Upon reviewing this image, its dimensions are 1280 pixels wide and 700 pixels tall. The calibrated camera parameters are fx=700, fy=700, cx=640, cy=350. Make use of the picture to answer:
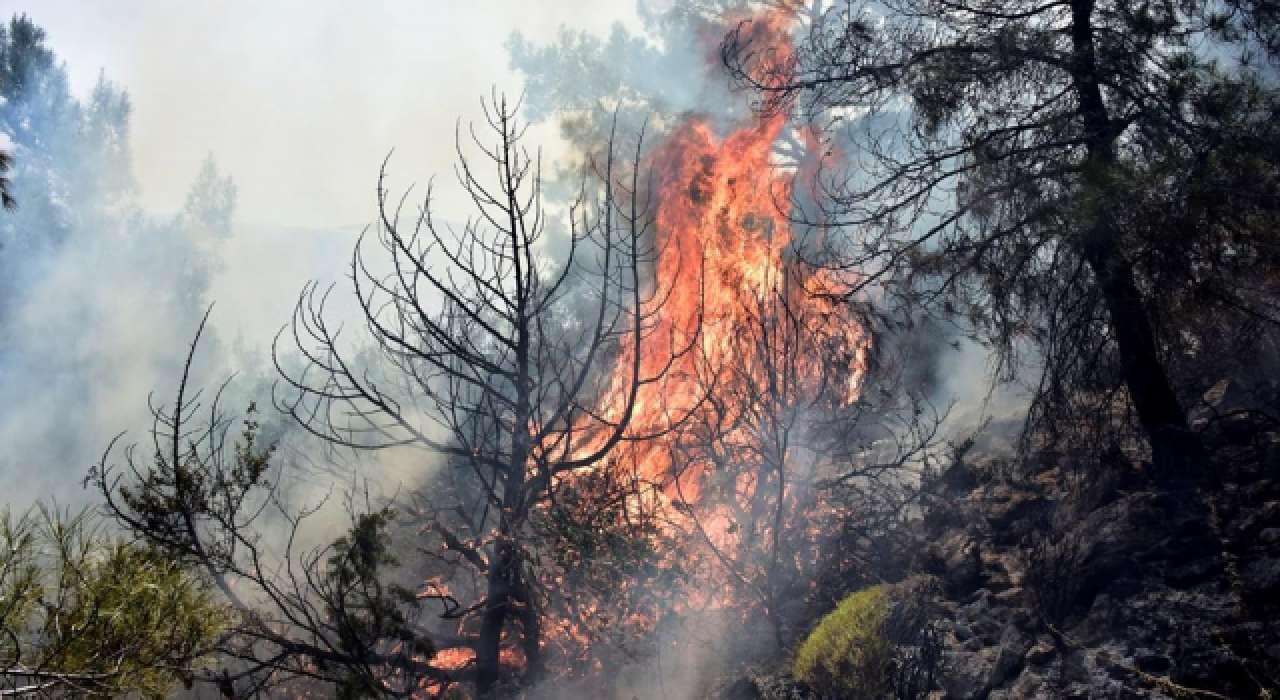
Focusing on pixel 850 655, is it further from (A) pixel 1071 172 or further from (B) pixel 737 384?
(A) pixel 1071 172

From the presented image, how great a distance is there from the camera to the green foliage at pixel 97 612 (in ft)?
10.9

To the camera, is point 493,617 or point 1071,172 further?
point 1071,172

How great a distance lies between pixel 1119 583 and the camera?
6113mm

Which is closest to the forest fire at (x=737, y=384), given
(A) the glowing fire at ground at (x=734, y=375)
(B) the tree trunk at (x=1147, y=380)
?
(A) the glowing fire at ground at (x=734, y=375)

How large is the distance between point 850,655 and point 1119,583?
98.1 inches

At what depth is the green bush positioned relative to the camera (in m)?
5.75

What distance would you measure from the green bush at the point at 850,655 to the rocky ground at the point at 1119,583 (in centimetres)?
48

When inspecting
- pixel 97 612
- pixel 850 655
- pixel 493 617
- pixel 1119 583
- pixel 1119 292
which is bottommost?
pixel 850 655

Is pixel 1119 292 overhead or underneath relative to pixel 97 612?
overhead

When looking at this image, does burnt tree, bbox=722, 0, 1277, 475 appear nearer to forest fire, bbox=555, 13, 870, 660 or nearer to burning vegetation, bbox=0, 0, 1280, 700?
burning vegetation, bbox=0, 0, 1280, 700

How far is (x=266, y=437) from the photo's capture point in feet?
75.0

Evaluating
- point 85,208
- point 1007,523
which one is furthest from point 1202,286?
point 85,208

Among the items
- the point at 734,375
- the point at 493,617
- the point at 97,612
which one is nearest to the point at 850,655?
the point at 493,617

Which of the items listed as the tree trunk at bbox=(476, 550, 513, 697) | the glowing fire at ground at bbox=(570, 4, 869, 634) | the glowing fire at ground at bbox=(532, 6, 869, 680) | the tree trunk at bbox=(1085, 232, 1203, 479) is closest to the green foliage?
the tree trunk at bbox=(476, 550, 513, 697)
